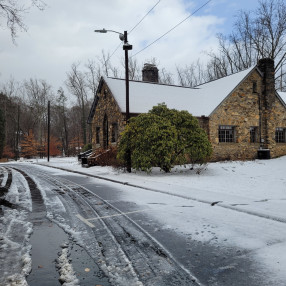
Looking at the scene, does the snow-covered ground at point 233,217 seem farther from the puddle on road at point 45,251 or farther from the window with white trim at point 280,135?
the window with white trim at point 280,135

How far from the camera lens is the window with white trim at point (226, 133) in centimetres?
2120

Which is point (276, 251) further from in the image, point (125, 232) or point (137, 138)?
point (137, 138)

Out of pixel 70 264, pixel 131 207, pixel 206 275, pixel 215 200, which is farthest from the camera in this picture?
pixel 215 200

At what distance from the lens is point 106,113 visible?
22.1m

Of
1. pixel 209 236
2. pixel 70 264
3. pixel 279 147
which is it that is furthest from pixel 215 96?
pixel 70 264

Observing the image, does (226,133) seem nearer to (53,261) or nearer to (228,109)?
(228,109)

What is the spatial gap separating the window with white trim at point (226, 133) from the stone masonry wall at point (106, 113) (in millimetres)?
8158

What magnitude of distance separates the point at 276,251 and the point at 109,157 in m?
16.0

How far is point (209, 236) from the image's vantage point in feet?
14.5

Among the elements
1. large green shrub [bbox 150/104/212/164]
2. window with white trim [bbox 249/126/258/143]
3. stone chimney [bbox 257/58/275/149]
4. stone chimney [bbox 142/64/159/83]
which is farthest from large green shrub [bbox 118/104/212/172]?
stone chimney [bbox 142/64/159/83]

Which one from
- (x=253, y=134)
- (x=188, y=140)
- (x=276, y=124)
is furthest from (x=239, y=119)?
(x=188, y=140)

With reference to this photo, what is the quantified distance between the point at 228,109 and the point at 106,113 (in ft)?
33.5

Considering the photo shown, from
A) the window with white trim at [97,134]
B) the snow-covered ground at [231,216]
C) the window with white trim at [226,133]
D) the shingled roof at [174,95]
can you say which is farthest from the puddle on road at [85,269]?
the window with white trim at [97,134]

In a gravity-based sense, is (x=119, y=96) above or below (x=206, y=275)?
above
